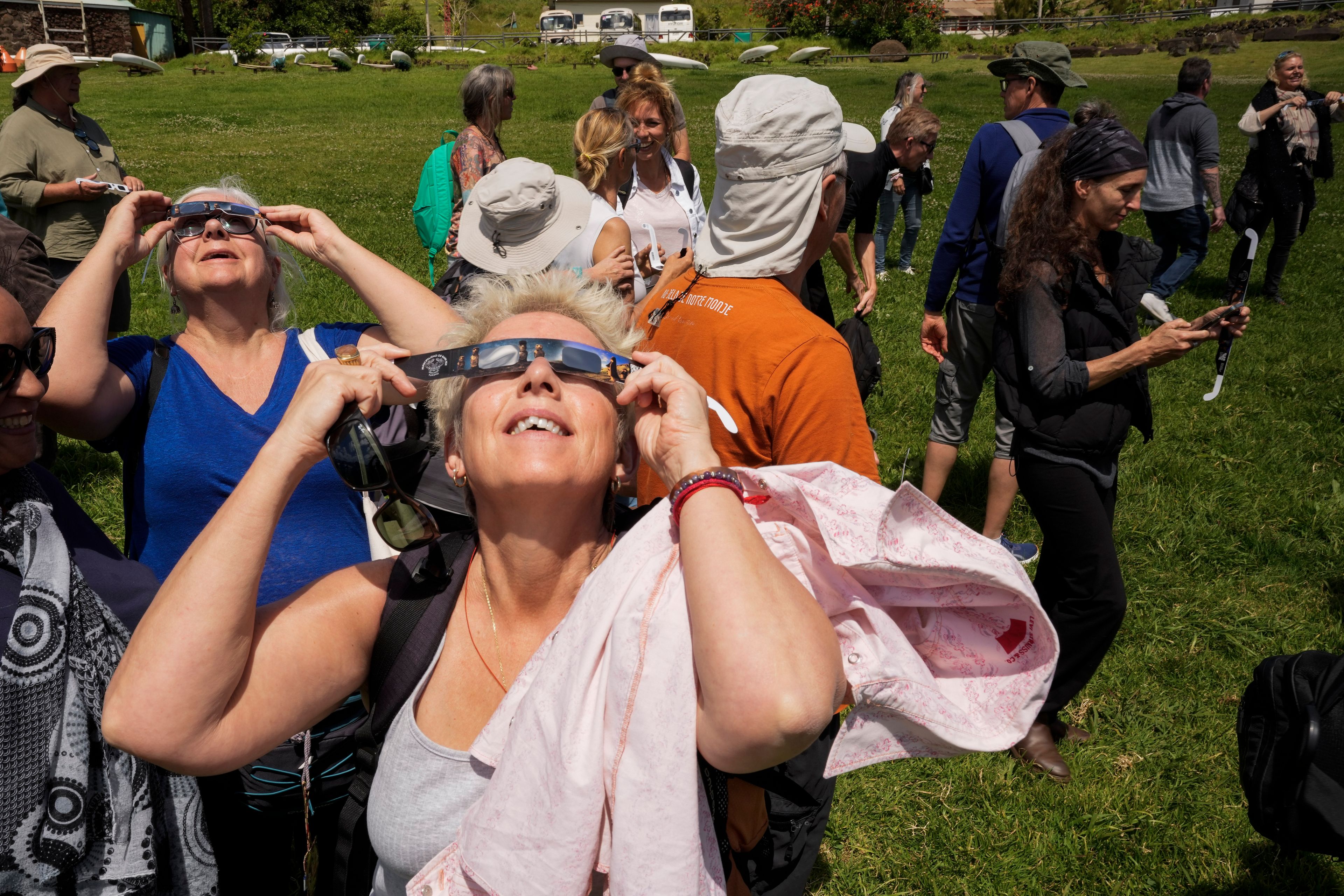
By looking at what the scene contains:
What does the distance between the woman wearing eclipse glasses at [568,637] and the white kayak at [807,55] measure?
4711 cm

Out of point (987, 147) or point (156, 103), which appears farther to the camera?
point (156, 103)

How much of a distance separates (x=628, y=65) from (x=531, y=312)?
6.62 metres

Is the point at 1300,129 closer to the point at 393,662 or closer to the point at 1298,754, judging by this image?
the point at 1298,754

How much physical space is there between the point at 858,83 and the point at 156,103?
23.7 meters

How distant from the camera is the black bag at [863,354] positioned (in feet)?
14.7

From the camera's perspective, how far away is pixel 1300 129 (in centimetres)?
974

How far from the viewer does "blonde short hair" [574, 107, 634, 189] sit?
5.37 m

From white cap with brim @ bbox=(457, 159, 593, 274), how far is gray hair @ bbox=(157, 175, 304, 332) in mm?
1236

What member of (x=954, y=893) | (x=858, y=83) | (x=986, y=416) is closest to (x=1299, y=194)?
(x=986, y=416)

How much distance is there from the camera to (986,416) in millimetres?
7195

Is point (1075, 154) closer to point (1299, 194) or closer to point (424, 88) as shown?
point (1299, 194)

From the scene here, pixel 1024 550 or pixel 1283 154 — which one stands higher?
pixel 1283 154

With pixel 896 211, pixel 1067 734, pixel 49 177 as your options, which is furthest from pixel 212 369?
pixel 896 211

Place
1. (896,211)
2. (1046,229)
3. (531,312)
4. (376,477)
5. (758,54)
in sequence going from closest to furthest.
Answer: (376,477) → (531,312) → (1046,229) → (896,211) → (758,54)
